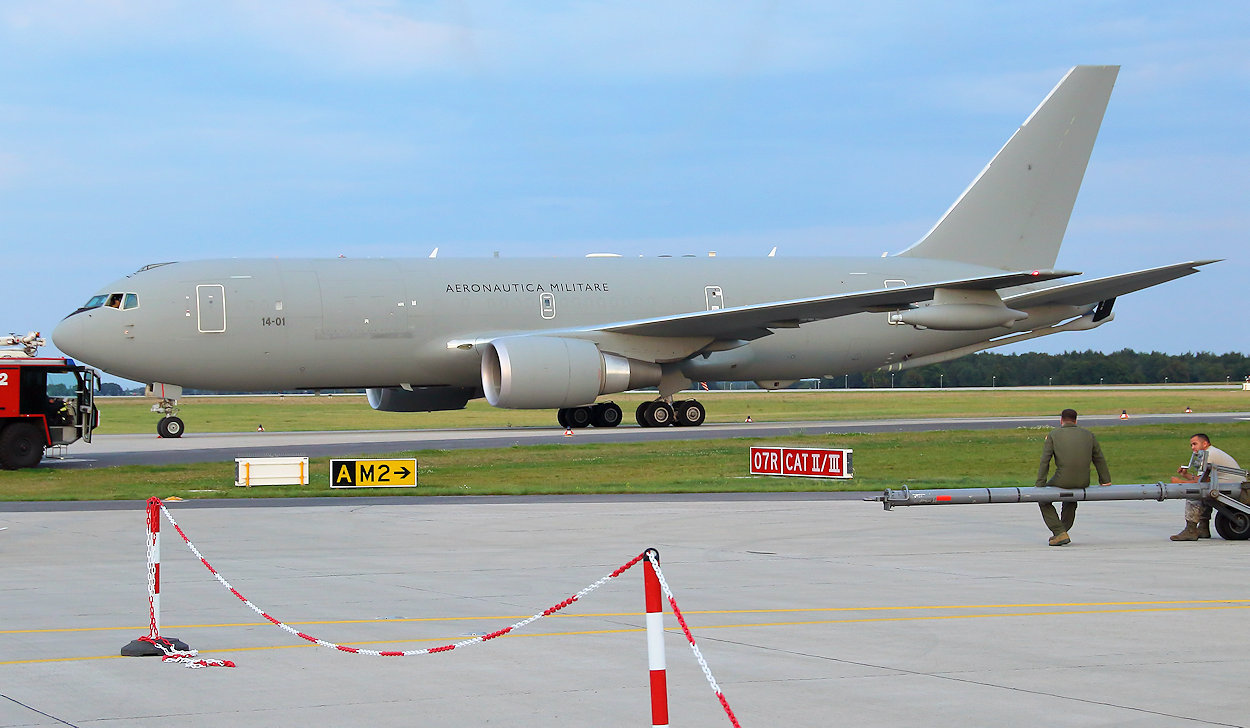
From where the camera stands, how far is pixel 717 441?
29.4 m

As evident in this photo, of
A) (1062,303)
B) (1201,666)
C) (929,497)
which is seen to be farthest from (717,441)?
(1201,666)

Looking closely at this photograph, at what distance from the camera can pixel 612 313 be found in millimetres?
35906

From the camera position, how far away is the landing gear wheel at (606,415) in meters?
37.4

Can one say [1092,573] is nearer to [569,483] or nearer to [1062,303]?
[569,483]

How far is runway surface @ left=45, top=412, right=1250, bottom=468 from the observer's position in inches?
1086

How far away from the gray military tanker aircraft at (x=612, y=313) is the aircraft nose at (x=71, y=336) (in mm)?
74

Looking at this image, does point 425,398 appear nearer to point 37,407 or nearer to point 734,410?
point 37,407

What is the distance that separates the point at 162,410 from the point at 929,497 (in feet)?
85.4

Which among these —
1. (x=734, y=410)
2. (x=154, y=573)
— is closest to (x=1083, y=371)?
(x=734, y=410)

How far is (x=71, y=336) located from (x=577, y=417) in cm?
1269

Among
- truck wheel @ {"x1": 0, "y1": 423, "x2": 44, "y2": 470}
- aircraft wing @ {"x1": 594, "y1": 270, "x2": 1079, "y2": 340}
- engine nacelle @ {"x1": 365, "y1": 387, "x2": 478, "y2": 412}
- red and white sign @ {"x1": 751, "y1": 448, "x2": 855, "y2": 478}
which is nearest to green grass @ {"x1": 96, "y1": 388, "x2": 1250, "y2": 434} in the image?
engine nacelle @ {"x1": 365, "y1": 387, "x2": 478, "y2": 412}

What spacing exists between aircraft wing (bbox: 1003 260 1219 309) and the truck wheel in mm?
23215

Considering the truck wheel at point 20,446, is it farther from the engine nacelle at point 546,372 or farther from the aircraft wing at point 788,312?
the aircraft wing at point 788,312

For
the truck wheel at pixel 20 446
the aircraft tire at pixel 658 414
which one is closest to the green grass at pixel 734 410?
the aircraft tire at pixel 658 414
